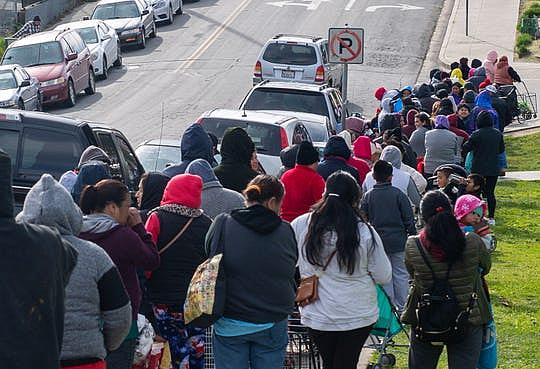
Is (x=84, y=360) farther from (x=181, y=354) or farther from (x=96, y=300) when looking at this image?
(x=181, y=354)

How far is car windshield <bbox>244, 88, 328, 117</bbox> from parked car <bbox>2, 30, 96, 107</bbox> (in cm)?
907

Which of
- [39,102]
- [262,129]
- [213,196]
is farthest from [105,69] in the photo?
[213,196]

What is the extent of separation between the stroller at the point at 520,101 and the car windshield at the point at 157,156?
414 inches

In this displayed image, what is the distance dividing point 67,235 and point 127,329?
57cm

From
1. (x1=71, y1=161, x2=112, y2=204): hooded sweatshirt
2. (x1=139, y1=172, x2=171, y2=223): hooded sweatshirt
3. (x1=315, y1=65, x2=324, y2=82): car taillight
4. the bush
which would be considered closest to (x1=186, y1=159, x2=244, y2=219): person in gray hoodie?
(x1=139, y1=172, x2=171, y2=223): hooded sweatshirt

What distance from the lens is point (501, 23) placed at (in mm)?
43562

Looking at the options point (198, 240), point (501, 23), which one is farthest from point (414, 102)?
point (501, 23)

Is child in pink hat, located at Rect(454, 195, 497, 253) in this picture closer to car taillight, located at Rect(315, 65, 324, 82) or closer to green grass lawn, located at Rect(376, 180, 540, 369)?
green grass lawn, located at Rect(376, 180, 540, 369)

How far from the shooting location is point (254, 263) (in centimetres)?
752

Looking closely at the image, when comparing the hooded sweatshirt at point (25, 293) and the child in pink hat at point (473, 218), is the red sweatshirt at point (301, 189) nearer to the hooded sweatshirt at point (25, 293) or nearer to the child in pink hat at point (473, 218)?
the child in pink hat at point (473, 218)

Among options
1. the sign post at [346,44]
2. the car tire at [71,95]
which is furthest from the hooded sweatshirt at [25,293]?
the car tire at [71,95]

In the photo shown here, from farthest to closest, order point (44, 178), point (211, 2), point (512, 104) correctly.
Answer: point (211, 2) → point (512, 104) → point (44, 178)

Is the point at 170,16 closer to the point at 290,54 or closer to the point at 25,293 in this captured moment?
the point at 290,54

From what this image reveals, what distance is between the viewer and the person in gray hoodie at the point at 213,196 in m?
9.15
